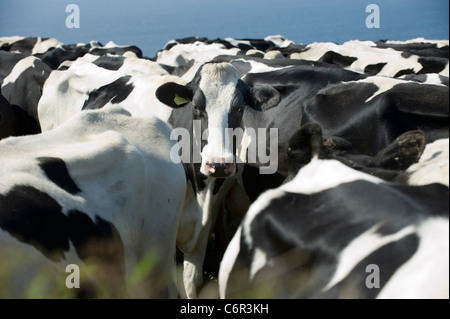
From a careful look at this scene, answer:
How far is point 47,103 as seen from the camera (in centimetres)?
616

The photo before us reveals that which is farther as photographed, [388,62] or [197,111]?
[388,62]

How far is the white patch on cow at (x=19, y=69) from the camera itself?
25.1ft

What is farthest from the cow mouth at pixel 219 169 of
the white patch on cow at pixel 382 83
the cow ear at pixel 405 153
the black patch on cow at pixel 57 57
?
the black patch on cow at pixel 57 57

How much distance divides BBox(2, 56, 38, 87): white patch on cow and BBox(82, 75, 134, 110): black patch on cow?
2253mm

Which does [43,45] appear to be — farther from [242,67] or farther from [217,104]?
[217,104]

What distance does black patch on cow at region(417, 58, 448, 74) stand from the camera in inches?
328

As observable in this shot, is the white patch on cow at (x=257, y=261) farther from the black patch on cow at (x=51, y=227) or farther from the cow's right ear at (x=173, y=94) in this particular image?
the cow's right ear at (x=173, y=94)

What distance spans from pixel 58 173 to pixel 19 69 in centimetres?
529

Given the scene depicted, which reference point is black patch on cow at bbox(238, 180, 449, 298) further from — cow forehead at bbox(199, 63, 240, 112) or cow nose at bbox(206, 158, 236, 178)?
cow forehead at bbox(199, 63, 240, 112)

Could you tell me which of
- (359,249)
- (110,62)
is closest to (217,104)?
(359,249)

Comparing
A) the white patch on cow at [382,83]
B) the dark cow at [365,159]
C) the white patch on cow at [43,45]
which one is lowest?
the white patch on cow at [43,45]

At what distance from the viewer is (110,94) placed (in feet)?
18.5

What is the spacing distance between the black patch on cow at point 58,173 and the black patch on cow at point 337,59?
7.50 meters
